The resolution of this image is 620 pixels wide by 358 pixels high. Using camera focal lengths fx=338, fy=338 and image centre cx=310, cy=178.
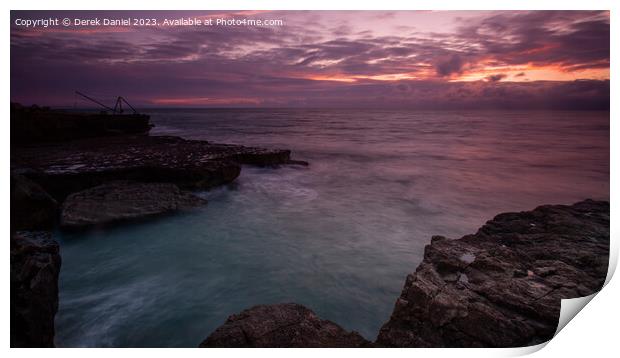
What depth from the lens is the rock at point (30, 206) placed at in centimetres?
376

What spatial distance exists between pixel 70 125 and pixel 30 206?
562 centimetres

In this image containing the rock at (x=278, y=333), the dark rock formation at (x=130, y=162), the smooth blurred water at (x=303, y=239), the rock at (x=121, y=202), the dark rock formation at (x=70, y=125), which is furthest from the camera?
the dark rock formation at (x=70, y=125)

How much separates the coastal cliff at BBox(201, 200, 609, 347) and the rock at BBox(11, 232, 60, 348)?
137 centimetres

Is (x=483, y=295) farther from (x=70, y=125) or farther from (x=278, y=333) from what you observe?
(x=70, y=125)

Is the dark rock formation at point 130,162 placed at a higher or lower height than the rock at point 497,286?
higher

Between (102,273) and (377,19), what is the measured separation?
4.30m

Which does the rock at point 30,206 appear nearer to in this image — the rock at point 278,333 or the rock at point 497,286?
the rock at point 278,333

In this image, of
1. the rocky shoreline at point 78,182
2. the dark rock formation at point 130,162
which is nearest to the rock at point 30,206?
the rocky shoreline at point 78,182

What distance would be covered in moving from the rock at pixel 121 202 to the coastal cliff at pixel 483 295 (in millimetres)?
2931

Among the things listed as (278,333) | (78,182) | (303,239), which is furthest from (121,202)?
(278,333)

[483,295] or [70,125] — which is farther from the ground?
[70,125]

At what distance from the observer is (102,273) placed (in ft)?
12.9

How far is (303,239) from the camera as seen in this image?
15.5 feet

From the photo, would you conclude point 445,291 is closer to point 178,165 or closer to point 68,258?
point 68,258
